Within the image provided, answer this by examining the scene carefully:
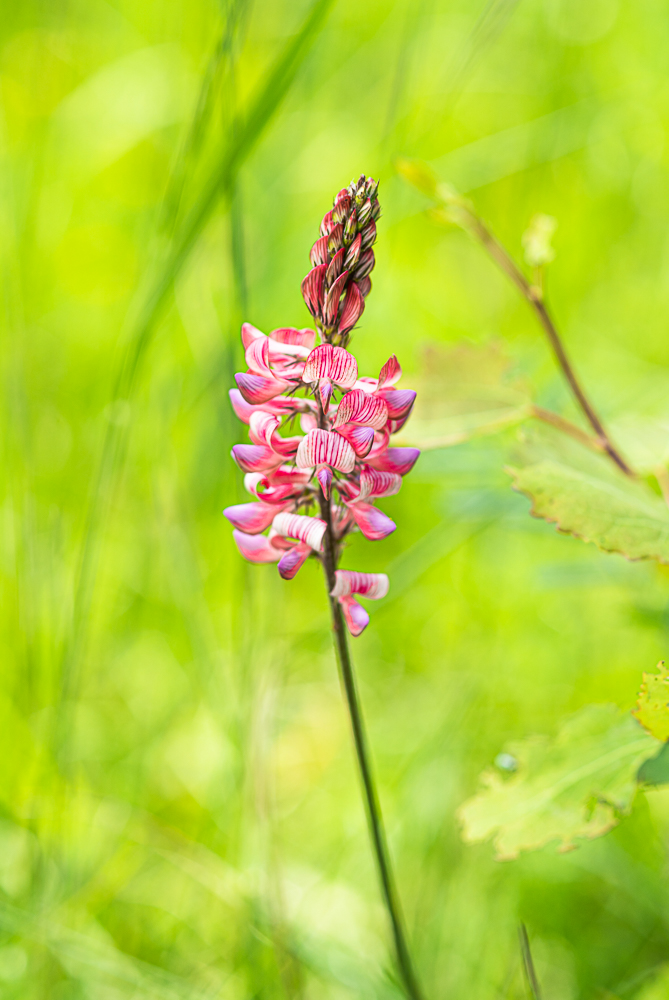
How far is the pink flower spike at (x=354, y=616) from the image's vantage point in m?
0.87

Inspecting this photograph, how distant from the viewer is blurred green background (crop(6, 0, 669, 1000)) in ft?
4.81

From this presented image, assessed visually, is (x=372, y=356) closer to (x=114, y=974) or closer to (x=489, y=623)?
(x=489, y=623)

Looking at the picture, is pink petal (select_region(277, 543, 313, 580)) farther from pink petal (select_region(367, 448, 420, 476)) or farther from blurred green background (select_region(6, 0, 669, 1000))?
blurred green background (select_region(6, 0, 669, 1000))

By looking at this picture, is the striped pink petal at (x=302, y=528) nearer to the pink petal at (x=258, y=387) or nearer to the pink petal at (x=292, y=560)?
the pink petal at (x=292, y=560)

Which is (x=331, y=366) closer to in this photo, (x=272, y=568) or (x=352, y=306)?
(x=352, y=306)

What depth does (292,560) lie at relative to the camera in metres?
0.89

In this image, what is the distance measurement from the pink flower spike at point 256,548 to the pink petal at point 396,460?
176 millimetres

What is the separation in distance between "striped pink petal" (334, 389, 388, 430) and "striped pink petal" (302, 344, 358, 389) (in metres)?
0.02

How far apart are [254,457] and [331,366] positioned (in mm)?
143

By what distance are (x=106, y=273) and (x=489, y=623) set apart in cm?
218

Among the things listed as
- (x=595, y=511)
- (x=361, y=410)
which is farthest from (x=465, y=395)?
(x=361, y=410)

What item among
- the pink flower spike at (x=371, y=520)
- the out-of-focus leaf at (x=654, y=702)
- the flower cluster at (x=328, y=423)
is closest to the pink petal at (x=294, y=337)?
the flower cluster at (x=328, y=423)

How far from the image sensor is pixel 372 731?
206 cm

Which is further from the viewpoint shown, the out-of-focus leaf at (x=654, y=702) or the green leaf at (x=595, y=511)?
the green leaf at (x=595, y=511)
